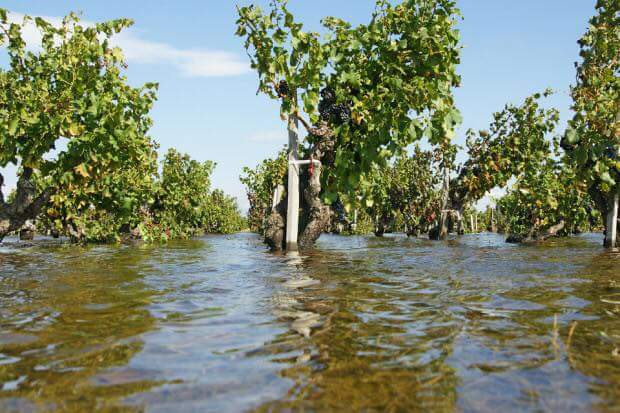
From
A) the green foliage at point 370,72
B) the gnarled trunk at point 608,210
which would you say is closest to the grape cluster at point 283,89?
the green foliage at point 370,72

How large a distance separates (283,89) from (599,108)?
26.9 feet

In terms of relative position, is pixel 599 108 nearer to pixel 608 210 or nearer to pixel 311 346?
pixel 608 210

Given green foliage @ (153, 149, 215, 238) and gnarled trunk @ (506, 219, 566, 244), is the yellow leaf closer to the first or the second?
green foliage @ (153, 149, 215, 238)

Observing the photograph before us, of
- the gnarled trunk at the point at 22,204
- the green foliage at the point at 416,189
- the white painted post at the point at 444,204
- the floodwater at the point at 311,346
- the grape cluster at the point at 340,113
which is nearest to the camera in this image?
the floodwater at the point at 311,346

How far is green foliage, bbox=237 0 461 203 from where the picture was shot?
1367 centimetres

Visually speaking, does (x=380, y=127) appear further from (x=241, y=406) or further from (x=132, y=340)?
(x=241, y=406)

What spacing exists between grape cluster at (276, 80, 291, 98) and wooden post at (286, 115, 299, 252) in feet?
2.61

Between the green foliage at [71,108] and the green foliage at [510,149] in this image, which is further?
the green foliage at [510,149]

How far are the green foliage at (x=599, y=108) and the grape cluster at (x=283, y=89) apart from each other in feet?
24.7

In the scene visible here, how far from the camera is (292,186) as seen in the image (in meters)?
16.2

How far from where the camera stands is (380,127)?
44.8 ft

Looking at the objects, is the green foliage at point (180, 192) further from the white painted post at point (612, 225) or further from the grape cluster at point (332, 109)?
the white painted post at point (612, 225)

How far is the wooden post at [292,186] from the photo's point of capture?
15.9 meters

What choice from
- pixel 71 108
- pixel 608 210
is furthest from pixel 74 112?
pixel 608 210
